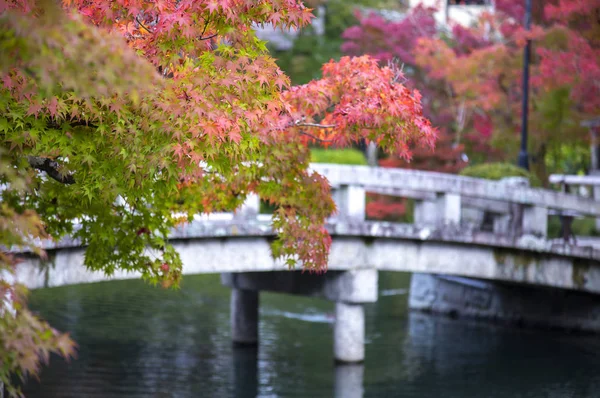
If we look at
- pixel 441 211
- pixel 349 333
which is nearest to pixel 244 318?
pixel 349 333

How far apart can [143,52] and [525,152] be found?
1115 cm

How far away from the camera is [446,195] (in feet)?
42.5

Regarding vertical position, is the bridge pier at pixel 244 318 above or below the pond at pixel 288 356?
above

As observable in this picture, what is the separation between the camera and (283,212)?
27.3 ft

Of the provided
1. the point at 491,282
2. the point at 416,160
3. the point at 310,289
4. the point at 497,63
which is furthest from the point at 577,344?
the point at 416,160

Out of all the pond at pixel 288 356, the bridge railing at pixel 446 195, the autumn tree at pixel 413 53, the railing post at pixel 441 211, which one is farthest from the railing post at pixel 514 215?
the autumn tree at pixel 413 53

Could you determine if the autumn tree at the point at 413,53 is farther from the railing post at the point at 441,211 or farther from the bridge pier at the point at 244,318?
the railing post at the point at 441,211

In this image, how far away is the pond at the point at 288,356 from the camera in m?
12.4

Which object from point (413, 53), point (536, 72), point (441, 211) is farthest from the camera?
point (413, 53)

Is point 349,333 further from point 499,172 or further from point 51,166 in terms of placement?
point 51,166

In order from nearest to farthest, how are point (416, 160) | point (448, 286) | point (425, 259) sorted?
point (425, 259) < point (448, 286) < point (416, 160)

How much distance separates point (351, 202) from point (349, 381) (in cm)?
250

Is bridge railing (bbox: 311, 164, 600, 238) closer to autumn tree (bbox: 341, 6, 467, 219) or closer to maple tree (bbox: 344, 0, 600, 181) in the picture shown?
maple tree (bbox: 344, 0, 600, 181)

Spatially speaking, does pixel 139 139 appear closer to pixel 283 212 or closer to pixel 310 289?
pixel 283 212
